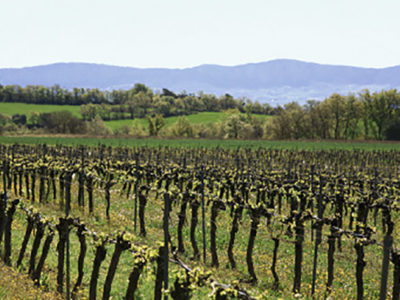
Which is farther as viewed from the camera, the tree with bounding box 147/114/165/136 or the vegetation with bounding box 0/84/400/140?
the tree with bounding box 147/114/165/136

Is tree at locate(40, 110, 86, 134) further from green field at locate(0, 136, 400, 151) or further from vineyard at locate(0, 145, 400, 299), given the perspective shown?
vineyard at locate(0, 145, 400, 299)

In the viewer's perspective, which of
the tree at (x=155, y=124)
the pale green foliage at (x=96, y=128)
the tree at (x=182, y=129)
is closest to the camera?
the tree at (x=182, y=129)

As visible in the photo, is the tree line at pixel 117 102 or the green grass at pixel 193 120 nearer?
the green grass at pixel 193 120

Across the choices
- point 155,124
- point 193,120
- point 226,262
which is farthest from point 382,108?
point 226,262

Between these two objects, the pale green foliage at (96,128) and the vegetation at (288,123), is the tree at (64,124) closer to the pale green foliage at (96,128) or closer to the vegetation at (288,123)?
the vegetation at (288,123)

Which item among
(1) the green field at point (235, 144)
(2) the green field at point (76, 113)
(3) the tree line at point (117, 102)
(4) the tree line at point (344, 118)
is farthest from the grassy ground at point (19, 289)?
(3) the tree line at point (117, 102)

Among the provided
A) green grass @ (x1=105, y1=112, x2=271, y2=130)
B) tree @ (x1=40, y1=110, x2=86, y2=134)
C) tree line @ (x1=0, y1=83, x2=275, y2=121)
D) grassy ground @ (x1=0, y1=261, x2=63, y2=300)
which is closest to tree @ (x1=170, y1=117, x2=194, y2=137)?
tree @ (x1=40, y1=110, x2=86, y2=134)

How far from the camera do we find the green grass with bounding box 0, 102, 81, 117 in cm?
12054

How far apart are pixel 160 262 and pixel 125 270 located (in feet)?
12.6

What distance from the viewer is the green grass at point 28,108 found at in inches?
4746

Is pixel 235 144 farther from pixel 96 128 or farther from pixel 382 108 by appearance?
pixel 96 128

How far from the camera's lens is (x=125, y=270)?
397 inches

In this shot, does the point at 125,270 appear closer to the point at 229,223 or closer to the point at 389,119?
the point at 229,223

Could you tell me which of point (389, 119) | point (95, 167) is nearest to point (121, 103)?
point (389, 119)
